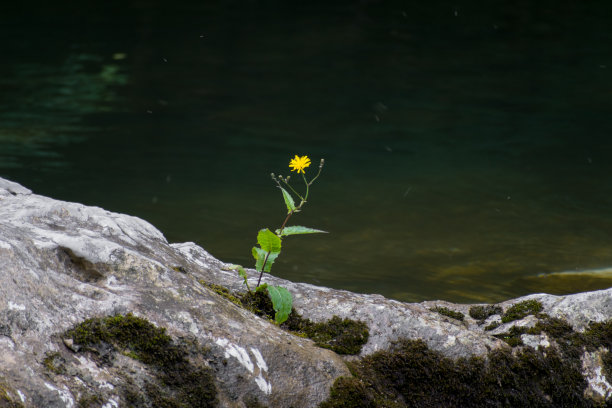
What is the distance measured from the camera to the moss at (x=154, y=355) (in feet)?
6.23

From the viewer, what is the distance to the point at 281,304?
247cm

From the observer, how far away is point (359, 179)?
31.9 ft

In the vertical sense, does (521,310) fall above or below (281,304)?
below

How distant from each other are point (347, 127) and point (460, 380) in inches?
402

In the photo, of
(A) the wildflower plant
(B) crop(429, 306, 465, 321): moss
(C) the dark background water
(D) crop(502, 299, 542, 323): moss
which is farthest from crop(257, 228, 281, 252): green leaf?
(C) the dark background water

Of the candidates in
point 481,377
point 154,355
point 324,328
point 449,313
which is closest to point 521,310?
point 449,313

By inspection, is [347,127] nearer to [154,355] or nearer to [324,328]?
[324,328]

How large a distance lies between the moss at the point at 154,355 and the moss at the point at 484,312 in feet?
4.56

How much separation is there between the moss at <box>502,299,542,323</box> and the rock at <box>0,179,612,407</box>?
69 millimetres

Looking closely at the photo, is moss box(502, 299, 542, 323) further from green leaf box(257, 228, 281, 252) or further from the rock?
green leaf box(257, 228, 281, 252)

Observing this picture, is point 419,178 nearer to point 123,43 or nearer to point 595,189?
point 595,189

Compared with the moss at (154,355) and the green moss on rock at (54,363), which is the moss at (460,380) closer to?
the moss at (154,355)

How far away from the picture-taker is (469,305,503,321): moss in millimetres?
2883

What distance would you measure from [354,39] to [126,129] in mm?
5466
